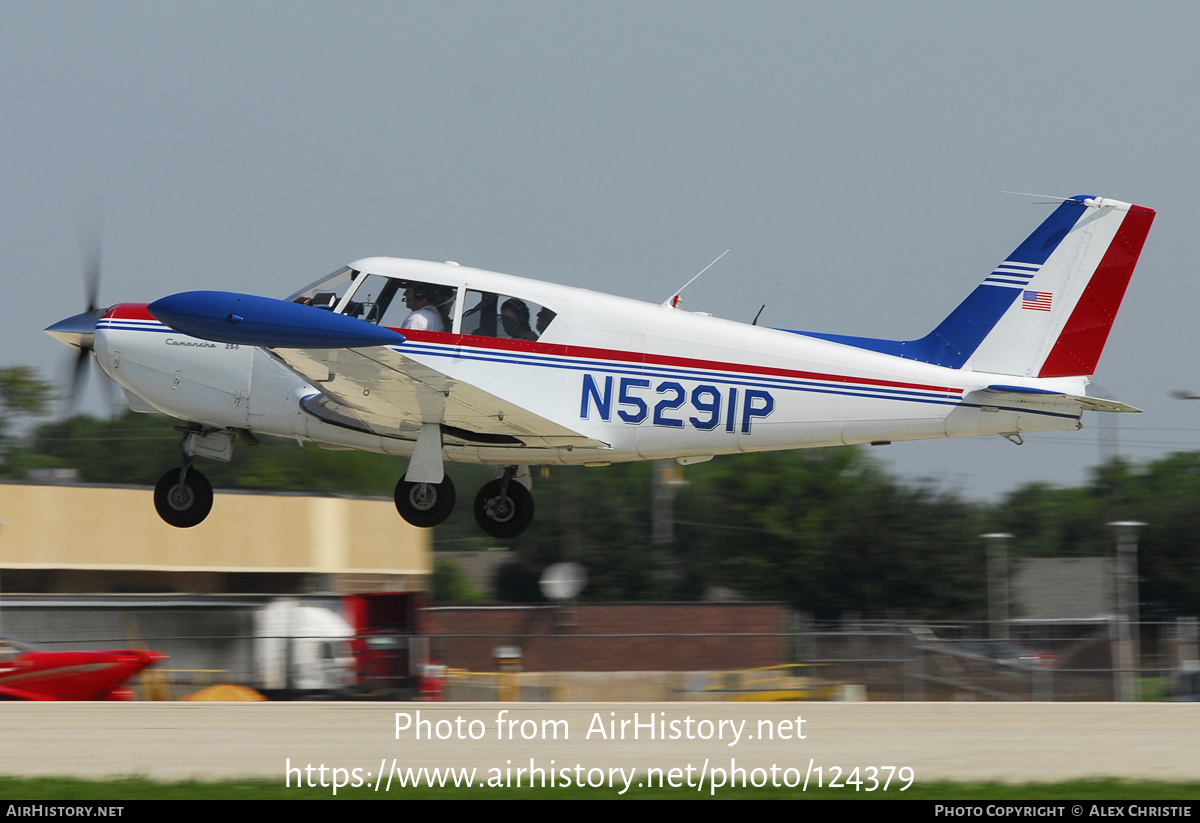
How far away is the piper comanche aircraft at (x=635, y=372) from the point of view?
555 inches

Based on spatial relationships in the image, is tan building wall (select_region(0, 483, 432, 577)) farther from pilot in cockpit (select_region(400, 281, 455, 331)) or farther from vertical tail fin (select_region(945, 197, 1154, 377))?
vertical tail fin (select_region(945, 197, 1154, 377))

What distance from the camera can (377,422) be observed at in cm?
1468

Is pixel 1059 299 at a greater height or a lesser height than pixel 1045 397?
greater

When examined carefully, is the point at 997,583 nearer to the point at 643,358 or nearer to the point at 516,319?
the point at 643,358

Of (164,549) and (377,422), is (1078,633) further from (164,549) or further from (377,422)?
(377,422)

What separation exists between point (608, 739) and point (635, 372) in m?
4.07

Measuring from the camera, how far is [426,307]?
14.1 metres

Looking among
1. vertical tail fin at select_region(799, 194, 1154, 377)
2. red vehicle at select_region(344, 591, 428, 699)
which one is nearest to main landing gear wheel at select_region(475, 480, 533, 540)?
vertical tail fin at select_region(799, 194, 1154, 377)

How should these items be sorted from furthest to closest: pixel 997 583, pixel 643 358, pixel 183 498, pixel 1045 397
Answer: pixel 997 583
pixel 183 498
pixel 643 358
pixel 1045 397

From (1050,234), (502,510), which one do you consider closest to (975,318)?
(1050,234)

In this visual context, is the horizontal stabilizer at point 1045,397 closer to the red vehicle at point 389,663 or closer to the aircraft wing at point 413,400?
the aircraft wing at point 413,400

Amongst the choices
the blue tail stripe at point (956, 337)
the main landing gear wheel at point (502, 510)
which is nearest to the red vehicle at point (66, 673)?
the main landing gear wheel at point (502, 510)

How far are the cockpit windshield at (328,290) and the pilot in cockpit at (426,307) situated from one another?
0.63 metres

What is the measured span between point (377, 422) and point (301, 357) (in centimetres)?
156
